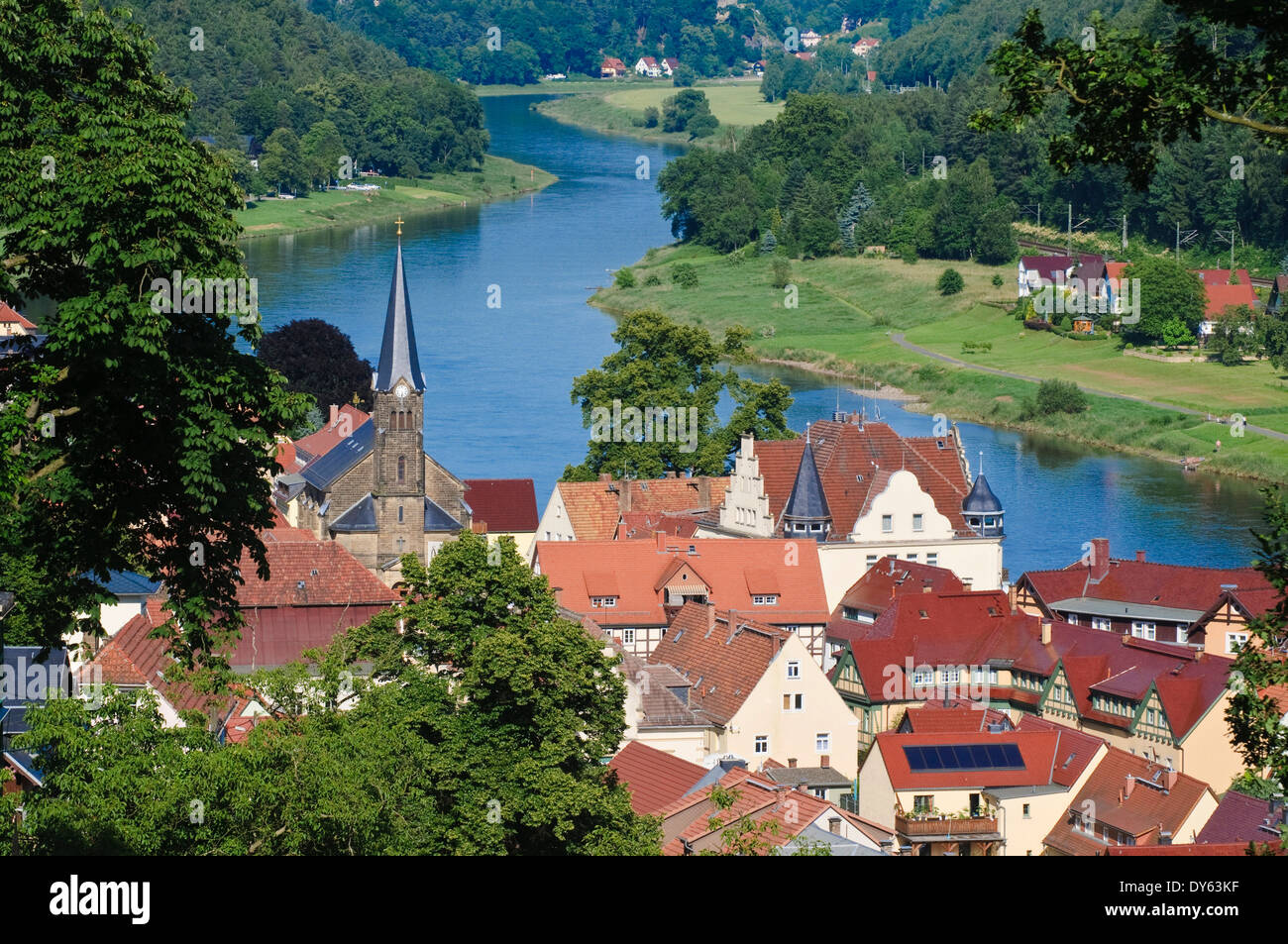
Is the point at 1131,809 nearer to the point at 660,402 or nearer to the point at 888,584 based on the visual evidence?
the point at 888,584

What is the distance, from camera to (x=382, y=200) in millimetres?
185250

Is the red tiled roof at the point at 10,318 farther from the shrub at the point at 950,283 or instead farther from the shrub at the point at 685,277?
the shrub at the point at 950,283

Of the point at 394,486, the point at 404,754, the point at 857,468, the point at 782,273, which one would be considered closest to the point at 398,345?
the point at 394,486

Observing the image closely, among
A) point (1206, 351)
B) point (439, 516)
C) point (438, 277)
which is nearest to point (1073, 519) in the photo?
point (439, 516)

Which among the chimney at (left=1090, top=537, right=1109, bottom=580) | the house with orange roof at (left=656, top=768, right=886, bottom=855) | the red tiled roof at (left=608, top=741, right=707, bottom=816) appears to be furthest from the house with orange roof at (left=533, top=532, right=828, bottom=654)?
the house with orange roof at (left=656, top=768, right=886, bottom=855)

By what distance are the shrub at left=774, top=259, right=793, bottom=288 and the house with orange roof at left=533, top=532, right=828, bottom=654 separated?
8260 cm

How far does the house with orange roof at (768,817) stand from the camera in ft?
111

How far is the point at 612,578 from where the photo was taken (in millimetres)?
57812

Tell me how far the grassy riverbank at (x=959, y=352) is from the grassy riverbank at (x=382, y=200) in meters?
33.8

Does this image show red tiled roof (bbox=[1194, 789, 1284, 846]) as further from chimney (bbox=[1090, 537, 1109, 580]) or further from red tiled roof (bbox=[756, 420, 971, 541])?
red tiled roof (bbox=[756, 420, 971, 541])

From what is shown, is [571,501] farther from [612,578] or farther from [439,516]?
[612,578]

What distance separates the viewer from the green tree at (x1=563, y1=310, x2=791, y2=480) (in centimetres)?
7156

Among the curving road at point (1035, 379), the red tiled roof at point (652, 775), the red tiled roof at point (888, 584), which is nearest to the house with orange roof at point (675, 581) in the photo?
the red tiled roof at point (888, 584)

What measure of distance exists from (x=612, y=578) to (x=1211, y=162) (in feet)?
284
